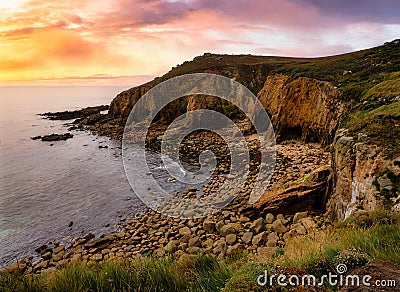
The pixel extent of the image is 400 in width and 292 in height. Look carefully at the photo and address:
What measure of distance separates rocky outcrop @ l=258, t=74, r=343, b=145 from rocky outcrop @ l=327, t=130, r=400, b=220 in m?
9.75

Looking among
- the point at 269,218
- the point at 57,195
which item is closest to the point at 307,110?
the point at 269,218

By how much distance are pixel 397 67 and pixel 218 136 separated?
1569 centimetres

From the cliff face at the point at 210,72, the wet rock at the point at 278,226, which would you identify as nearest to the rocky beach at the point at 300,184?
the wet rock at the point at 278,226

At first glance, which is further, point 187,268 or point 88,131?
point 88,131

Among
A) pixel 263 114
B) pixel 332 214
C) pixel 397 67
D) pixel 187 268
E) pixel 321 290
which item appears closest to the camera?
pixel 321 290

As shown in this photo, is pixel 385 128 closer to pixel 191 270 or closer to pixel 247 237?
pixel 247 237

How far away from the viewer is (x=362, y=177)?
7430mm

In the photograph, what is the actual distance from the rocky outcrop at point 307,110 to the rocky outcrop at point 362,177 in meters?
9.75

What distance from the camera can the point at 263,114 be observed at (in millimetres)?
28203

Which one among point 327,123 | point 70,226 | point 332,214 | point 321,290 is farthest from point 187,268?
point 327,123

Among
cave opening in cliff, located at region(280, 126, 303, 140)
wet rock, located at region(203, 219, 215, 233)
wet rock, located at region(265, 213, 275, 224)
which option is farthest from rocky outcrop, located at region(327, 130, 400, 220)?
cave opening in cliff, located at region(280, 126, 303, 140)

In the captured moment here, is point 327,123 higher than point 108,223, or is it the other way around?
Answer: point 327,123

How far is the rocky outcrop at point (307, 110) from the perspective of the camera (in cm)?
1900

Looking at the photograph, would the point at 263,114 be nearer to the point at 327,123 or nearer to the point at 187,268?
the point at 327,123
